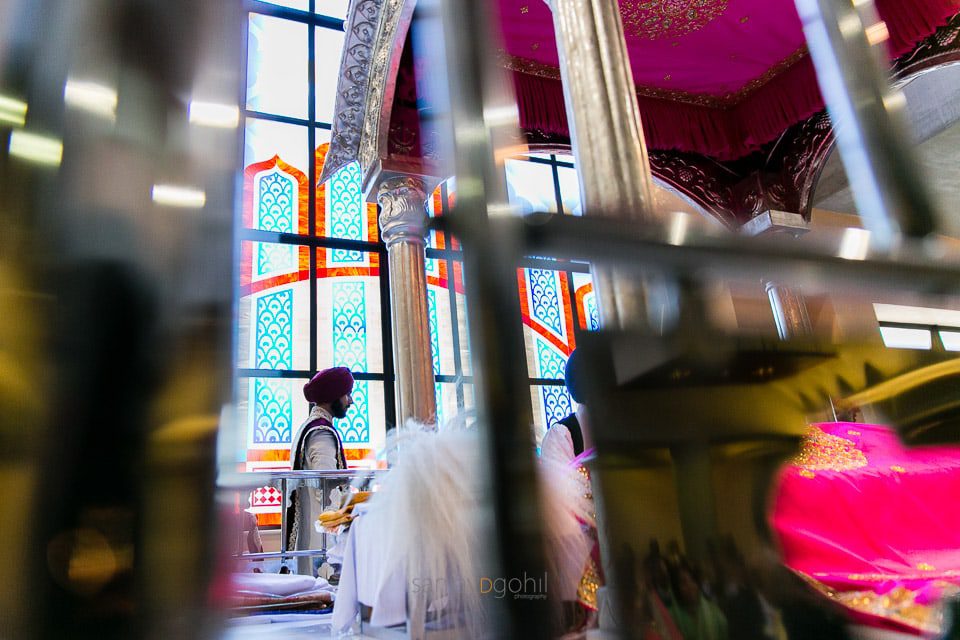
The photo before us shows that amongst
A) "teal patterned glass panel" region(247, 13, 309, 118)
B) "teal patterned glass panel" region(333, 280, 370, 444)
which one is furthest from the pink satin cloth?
"teal patterned glass panel" region(247, 13, 309, 118)

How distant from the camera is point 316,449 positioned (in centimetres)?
358

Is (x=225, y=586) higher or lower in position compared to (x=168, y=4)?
lower

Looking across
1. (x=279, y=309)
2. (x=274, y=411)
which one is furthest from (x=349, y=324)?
(x=274, y=411)

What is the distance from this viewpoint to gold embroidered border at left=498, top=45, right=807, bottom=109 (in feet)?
18.2

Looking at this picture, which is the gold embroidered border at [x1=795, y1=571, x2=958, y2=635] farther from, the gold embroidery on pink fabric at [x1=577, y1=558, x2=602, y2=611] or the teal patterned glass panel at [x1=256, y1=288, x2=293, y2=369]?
the teal patterned glass panel at [x1=256, y1=288, x2=293, y2=369]

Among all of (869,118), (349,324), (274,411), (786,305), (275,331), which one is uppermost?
(349,324)

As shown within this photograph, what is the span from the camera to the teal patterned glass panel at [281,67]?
695 centimetres

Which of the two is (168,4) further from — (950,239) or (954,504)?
(954,504)

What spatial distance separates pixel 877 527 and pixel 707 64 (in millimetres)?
5231

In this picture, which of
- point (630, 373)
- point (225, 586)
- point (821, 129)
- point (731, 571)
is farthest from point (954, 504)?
point (821, 129)

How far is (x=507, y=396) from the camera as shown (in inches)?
16.7

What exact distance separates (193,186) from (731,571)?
0.59 meters

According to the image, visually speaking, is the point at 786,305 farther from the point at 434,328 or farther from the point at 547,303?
the point at 434,328

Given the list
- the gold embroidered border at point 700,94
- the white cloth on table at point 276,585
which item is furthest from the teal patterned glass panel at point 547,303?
the white cloth on table at point 276,585
